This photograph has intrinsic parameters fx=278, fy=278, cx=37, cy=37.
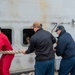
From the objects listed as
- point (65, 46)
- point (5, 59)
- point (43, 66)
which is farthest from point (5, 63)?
point (65, 46)

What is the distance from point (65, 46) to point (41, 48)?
682 mm

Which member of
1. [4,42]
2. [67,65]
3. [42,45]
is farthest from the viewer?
[67,65]

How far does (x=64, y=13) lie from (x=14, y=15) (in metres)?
1.58

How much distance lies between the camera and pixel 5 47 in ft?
19.1

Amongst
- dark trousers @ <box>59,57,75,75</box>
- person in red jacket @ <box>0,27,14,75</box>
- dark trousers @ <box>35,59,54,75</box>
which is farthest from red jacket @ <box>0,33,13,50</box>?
dark trousers @ <box>59,57,75,75</box>

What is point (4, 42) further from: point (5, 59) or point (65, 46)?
point (65, 46)

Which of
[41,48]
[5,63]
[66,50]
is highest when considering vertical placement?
[41,48]

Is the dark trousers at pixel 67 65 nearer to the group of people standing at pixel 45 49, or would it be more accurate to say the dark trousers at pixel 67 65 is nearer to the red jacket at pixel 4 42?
the group of people standing at pixel 45 49

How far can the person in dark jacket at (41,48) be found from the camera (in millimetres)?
5578

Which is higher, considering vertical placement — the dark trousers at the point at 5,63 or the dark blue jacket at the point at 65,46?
the dark blue jacket at the point at 65,46

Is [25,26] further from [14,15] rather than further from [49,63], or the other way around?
[49,63]

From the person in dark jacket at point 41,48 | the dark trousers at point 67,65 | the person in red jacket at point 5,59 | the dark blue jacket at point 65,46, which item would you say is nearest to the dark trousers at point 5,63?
the person in red jacket at point 5,59

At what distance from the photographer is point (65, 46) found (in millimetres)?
6027

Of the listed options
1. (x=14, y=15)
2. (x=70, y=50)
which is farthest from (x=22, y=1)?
(x=70, y=50)
